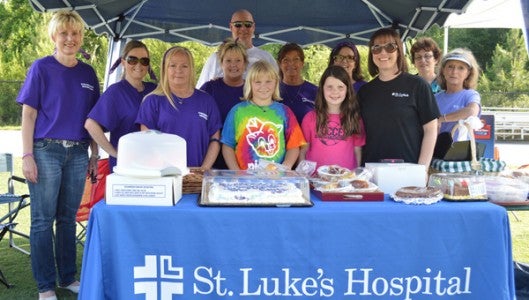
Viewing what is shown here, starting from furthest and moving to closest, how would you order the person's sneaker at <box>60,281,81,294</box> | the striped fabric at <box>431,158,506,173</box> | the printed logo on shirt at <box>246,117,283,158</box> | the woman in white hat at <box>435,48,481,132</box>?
the woman in white hat at <box>435,48,481,132</box>
the person's sneaker at <box>60,281,81,294</box>
the printed logo on shirt at <box>246,117,283,158</box>
the striped fabric at <box>431,158,506,173</box>

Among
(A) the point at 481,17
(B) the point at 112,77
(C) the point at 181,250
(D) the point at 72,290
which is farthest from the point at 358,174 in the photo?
(B) the point at 112,77

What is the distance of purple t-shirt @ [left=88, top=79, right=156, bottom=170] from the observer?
304 centimetres

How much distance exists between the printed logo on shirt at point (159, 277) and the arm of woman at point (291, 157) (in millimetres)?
1005

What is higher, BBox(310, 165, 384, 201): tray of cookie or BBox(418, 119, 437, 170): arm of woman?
BBox(418, 119, 437, 170): arm of woman

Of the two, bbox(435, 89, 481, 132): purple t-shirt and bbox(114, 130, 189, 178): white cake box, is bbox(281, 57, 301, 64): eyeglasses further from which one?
bbox(114, 130, 189, 178): white cake box

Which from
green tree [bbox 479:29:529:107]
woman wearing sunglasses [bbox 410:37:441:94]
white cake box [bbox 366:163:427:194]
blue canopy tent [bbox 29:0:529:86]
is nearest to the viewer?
white cake box [bbox 366:163:427:194]

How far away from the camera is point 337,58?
376cm

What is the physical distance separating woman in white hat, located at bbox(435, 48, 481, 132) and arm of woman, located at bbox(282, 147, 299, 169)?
1.30 meters

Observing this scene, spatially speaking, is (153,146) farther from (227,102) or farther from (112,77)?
(112,77)

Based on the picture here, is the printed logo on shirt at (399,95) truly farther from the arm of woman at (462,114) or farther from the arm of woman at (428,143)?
the arm of woman at (462,114)

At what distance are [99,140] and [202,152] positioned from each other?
2.06ft

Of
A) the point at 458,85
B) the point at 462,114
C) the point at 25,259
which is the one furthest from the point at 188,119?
the point at 25,259

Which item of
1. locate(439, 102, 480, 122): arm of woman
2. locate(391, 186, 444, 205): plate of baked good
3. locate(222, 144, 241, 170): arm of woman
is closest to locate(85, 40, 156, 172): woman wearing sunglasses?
locate(222, 144, 241, 170): arm of woman

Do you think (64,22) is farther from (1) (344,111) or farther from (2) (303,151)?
(1) (344,111)
